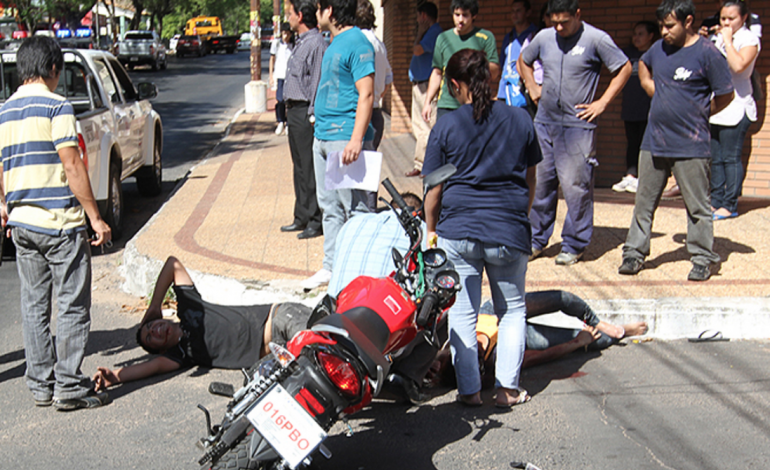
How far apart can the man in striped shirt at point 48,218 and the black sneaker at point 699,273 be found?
4.32m

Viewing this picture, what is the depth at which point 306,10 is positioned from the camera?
6.98 meters

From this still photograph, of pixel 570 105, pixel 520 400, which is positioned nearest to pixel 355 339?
pixel 520 400

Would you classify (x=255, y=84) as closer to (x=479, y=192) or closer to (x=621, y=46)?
(x=621, y=46)

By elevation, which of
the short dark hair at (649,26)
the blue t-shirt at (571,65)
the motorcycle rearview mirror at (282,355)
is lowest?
the motorcycle rearview mirror at (282,355)

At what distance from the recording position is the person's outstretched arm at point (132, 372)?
184 inches

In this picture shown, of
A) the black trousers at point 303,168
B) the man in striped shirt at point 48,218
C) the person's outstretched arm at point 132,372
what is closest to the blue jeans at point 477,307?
the person's outstretched arm at point 132,372

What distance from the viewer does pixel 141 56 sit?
39000 millimetres

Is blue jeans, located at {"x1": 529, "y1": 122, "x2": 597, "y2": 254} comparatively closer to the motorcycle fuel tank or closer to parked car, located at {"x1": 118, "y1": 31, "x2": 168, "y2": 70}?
the motorcycle fuel tank

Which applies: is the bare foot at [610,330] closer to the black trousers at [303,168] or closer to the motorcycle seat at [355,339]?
the motorcycle seat at [355,339]

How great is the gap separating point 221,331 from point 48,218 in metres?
1.20

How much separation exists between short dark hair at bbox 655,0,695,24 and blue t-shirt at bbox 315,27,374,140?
7.22ft

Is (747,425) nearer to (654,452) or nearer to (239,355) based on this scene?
(654,452)

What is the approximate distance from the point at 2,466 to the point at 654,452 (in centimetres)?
319

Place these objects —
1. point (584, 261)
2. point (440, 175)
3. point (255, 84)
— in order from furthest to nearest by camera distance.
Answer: point (255, 84) → point (584, 261) → point (440, 175)
